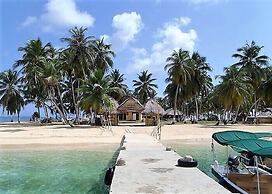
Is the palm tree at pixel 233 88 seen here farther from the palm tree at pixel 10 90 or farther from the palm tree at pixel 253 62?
the palm tree at pixel 10 90

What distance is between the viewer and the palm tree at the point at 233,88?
50719 millimetres

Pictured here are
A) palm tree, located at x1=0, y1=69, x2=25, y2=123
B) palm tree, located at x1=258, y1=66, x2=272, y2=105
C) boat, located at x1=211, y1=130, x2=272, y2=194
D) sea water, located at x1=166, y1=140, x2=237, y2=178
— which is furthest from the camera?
palm tree, located at x1=0, y1=69, x2=25, y2=123

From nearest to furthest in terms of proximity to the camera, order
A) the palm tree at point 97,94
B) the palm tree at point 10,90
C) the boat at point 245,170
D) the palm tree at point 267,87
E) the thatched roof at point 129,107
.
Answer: the boat at point 245,170 → the palm tree at point 97,94 → the thatched roof at point 129,107 → the palm tree at point 267,87 → the palm tree at point 10,90

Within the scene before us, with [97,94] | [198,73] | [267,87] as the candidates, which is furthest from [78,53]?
[267,87]

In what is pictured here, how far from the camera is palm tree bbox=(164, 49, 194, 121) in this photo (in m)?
55.3

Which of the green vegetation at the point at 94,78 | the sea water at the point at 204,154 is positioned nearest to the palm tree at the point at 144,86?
the green vegetation at the point at 94,78

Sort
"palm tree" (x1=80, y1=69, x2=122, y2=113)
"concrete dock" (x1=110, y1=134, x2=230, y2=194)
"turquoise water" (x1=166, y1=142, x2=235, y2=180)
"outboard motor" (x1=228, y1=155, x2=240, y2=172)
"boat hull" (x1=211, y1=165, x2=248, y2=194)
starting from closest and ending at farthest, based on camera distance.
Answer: "concrete dock" (x1=110, y1=134, x2=230, y2=194) < "boat hull" (x1=211, y1=165, x2=248, y2=194) < "outboard motor" (x1=228, y1=155, x2=240, y2=172) < "turquoise water" (x1=166, y1=142, x2=235, y2=180) < "palm tree" (x1=80, y1=69, x2=122, y2=113)

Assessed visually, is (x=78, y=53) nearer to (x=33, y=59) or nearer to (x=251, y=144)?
(x=33, y=59)

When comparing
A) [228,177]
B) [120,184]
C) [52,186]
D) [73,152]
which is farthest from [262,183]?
[73,152]

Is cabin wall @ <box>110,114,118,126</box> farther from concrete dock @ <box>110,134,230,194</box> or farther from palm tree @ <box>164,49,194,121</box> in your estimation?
concrete dock @ <box>110,134,230,194</box>

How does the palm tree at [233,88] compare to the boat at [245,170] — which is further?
the palm tree at [233,88]

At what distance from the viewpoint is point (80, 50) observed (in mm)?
49656

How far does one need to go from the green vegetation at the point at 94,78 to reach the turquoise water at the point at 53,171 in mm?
20314

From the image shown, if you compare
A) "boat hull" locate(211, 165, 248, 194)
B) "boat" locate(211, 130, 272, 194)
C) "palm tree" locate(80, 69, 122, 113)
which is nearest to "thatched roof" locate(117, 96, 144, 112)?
"palm tree" locate(80, 69, 122, 113)
